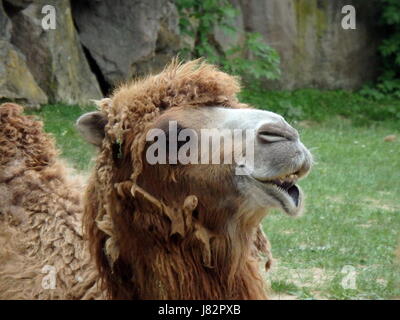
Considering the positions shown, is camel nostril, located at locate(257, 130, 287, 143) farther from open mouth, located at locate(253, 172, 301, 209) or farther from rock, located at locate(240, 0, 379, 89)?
rock, located at locate(240, 0, 379, 89)

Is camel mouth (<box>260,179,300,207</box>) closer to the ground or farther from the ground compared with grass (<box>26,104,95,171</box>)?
closer to the ground

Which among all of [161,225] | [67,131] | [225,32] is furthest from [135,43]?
[161,225]

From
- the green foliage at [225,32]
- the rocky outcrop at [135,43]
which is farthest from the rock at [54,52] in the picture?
the green foliage at [225,32]

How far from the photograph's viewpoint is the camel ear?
350cm

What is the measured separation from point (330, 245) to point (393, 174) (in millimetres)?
4223

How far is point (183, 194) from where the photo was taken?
3.38 metres

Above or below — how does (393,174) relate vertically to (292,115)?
below

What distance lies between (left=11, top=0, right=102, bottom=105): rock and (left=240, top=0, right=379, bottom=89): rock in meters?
5.06

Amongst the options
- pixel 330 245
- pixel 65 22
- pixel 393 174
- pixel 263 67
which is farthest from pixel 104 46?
pixel 330 245

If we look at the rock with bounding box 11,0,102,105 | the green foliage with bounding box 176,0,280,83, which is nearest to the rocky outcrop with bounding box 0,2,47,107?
the rock with bounding box 11,0,102,105

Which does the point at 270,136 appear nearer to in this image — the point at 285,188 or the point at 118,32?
the point at 285,188

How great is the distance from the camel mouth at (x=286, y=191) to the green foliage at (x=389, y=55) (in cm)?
1436

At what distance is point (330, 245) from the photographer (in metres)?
7.11

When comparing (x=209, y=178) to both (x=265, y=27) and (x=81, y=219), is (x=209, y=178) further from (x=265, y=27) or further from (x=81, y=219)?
(x=265, y=27)
